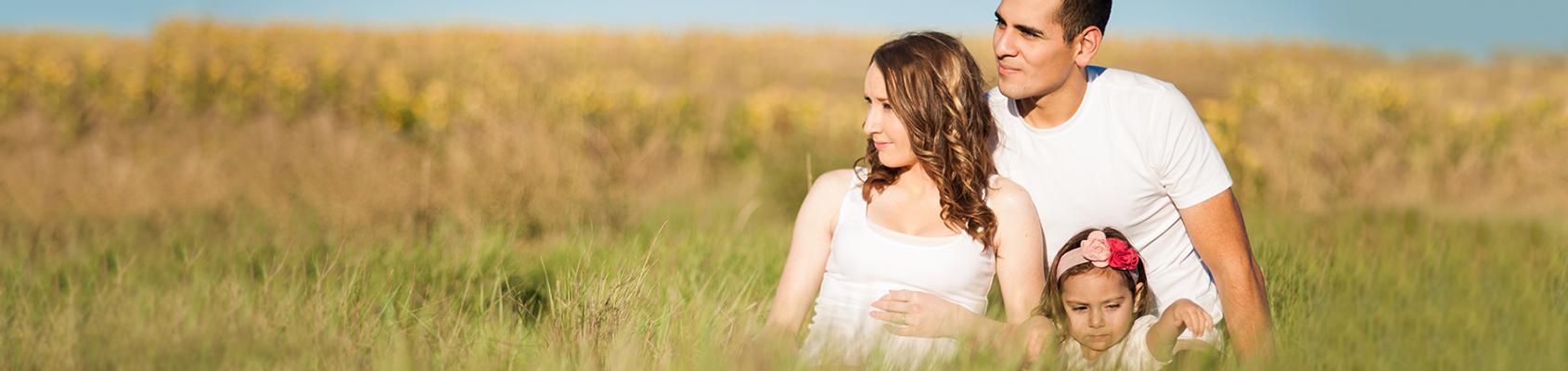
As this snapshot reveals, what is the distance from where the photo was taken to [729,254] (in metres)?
4.38

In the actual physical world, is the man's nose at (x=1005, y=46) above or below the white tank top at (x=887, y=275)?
above

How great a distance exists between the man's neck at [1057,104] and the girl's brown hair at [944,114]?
323 mm

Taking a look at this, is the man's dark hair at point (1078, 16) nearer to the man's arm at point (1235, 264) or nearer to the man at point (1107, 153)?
the man at point (1107, 153)

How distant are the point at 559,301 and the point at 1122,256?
1298 millimetres

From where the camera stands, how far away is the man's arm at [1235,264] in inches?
120

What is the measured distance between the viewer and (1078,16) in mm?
2996

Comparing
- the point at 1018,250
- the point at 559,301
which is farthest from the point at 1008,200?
the point at 559,301

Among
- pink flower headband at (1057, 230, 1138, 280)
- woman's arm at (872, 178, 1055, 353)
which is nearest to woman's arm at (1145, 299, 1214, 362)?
pink flower headband at (1057, 230, 1138, 280)

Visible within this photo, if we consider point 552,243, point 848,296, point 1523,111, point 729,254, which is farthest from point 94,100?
point 1523,111

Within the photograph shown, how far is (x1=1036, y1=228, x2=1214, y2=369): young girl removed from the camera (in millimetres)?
2920

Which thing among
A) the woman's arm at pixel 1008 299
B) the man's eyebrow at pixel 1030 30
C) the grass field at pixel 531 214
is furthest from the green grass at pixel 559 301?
the man's eyebrow at pixel 1030 30

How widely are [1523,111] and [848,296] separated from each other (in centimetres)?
800

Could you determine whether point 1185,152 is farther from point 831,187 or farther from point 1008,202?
point 831,187

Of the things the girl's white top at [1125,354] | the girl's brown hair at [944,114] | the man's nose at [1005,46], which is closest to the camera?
the girl's brown hair at [944,114]
